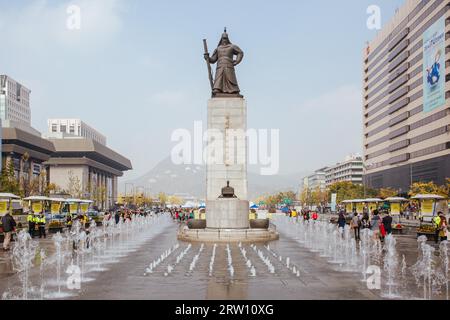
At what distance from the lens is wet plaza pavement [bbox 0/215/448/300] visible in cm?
1298

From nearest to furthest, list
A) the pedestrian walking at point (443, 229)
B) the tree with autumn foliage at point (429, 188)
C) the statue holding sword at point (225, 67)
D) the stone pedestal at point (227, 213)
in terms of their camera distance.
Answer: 1. the pedestrian walking at point (443, 229)
2. the stone pedestal at point (227, 213)
3. the statue holding sword at point (225, 67)
4. the tree with autumn foliage at point (429, 188)

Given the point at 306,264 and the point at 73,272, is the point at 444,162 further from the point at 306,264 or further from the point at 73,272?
the point at 73,272

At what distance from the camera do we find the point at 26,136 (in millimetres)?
117062

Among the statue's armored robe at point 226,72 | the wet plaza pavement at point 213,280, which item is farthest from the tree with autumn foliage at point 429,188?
the wet plaza pavement at point 213,280

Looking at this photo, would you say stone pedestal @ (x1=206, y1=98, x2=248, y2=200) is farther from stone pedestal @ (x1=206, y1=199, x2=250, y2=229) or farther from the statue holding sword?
stone pedestal @ (x1=206, y1=199, x2=250, y2=229)

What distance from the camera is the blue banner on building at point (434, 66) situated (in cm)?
8919

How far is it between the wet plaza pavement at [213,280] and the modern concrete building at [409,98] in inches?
2950

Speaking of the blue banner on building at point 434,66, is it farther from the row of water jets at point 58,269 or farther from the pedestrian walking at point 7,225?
the pedestrian walking at point 7,225

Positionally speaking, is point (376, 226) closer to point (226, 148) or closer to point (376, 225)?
point (376, 225)

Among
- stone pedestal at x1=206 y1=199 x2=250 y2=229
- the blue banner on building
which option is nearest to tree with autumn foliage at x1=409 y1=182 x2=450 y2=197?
the blue banner on building

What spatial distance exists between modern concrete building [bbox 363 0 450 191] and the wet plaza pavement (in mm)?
74931
